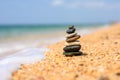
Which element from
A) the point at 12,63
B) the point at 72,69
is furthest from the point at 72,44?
the point at 72,69

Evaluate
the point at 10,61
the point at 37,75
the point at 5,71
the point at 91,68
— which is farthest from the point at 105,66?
the point at 10,61

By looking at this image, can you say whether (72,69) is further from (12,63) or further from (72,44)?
(72,44)

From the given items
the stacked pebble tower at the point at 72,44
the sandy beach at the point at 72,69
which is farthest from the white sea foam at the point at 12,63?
the stacked pebble tower at the point at 72,44

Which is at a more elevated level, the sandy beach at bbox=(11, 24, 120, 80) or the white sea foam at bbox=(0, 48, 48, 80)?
the white sea foam at bbox=(0, 48, 48, 80)

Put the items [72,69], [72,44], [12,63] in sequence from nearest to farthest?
Answer: [72,69] < [12,63] < [72,44]

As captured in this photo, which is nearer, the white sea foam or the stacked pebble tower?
the white sea foam

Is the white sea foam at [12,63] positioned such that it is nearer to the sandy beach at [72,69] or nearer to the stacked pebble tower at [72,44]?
the sandy beach at [72,69]

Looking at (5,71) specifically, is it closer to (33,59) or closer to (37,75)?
(37,75)

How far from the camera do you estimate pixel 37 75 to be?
5.96 meters

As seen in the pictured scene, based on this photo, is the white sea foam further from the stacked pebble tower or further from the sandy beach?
the stacked pebble tower

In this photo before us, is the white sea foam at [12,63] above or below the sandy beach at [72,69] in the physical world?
above

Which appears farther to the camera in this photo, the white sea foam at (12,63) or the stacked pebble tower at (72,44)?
the stacked pebble tower at (72,44)

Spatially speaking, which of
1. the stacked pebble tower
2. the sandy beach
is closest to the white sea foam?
the sandy beach

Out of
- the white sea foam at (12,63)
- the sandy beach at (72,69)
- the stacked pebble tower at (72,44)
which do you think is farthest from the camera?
the stacked pebble tower at (72,44)
